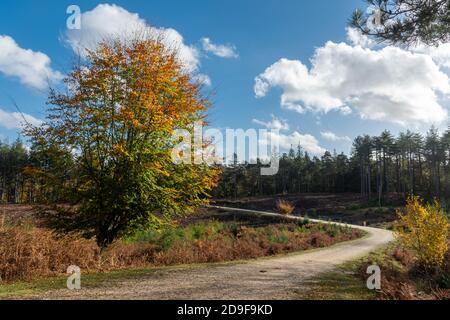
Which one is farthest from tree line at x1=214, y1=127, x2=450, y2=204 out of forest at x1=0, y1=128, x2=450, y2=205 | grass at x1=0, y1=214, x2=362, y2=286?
grass at x1=0, y1=214, x2=362, y2=286

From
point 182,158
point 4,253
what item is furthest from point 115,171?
point 4,253

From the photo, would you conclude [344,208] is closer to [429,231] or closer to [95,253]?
[429,231]

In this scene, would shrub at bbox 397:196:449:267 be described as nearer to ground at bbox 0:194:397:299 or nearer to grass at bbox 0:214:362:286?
ground at bbox 0:194:397:299

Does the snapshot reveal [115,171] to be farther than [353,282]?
Yes

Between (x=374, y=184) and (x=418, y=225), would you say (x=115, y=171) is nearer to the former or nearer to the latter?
(x=418, y=225)

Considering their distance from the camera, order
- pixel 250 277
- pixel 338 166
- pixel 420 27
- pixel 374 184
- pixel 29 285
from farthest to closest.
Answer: pixel 338 166 < pixel 374 184 < pixel 420 27 < pixel 250 277 < pixel 29 285

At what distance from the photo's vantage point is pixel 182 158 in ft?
39.3

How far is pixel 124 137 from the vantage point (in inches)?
460

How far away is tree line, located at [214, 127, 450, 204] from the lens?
229ft

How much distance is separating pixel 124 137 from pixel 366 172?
85685mm

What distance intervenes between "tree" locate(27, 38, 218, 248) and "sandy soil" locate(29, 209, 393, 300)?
109 inches

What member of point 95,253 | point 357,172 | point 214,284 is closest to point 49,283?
point 95,253
